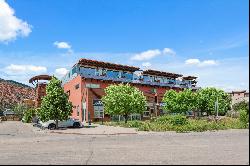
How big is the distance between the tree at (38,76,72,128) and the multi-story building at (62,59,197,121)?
18.8 meters

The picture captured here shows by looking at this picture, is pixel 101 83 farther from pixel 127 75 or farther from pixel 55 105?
pixel 55 105

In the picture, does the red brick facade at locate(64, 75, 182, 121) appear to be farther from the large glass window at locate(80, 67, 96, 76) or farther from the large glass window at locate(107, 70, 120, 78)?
the large glass window at locate(107, 70, 120, 78)

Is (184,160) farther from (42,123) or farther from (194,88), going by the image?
(194,88)

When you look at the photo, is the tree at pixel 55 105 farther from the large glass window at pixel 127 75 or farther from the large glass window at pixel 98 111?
the large glass window at pixel 127 75

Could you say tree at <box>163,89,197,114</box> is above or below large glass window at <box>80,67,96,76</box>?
below

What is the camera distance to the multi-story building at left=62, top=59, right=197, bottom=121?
62312mm

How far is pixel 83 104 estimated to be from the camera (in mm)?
63594

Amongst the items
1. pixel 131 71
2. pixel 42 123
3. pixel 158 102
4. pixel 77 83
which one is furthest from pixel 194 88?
pixel 42 123

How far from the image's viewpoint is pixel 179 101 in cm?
6788

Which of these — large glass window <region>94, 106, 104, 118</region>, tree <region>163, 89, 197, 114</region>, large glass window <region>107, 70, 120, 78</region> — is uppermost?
large glass window <region>107, 70, 120, 78</region>

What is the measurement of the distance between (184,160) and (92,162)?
3.36m

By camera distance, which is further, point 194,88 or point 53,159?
point 194,88

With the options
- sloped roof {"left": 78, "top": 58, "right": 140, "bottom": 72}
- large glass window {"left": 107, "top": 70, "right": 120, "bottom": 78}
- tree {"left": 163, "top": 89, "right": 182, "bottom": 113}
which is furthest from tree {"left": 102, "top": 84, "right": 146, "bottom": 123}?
tree {"left": 163, "top": 89, "right": 182, "bottom": 113}

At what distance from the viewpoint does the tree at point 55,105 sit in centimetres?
4097
